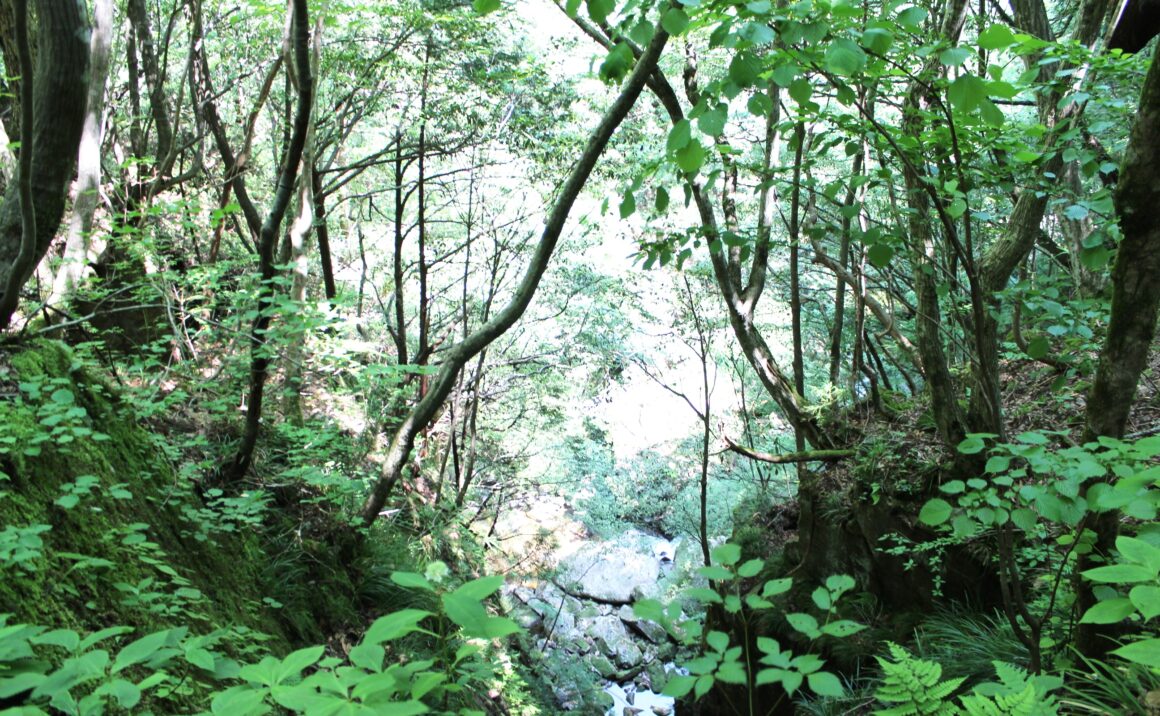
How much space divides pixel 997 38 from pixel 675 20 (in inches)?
31.7

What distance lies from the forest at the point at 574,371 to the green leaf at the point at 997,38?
13mm

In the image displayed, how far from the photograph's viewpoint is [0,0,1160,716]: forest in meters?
1.73

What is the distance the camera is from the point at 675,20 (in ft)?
4.96

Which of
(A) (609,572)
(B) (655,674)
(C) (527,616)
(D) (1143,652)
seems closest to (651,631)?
(A) (609,572)

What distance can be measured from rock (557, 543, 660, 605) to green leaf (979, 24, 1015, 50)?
9.43 meters

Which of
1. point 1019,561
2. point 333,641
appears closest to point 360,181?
point 333,641

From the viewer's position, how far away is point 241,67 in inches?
289

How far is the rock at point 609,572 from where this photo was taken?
10453 millimetres

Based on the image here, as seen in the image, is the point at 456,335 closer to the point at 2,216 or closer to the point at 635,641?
the point at 635,641

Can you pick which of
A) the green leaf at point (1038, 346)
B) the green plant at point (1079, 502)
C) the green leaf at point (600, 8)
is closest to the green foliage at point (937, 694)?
the green plant at point (1079, 502)

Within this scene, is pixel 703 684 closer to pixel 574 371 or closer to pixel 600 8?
pixel 600 8

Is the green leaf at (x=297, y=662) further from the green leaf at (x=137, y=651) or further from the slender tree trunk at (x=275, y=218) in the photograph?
the slender tree trunk at (x=275, y=218)

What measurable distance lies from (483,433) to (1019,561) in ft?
22.8

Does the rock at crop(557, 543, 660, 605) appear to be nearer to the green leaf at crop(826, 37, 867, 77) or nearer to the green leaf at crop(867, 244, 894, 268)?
the green leaf at crop(867, 244, 894, 268)
